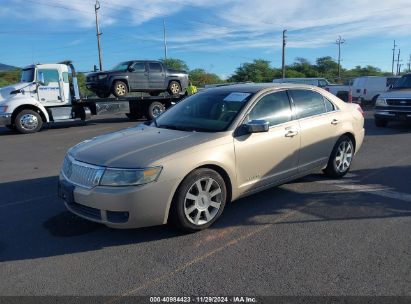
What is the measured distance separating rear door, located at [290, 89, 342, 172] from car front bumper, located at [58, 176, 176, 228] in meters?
2.29

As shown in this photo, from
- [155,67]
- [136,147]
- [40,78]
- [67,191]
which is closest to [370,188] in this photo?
[136,147]

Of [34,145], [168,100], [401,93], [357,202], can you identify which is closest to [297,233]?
[357,202]

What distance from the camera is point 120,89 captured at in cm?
1717

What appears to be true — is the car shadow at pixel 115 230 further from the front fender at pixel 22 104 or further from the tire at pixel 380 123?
the front fender at pixel 22 104

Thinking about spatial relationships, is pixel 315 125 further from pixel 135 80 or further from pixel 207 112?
pixel 135 80

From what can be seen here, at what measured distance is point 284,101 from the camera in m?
5.29

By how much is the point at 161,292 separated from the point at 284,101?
124 inches

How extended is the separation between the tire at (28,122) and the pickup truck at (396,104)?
38.6ft

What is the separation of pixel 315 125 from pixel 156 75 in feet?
44.8

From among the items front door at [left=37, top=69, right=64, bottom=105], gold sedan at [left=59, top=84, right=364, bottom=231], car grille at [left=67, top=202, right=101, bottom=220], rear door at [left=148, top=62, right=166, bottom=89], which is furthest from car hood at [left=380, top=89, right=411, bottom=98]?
front door at [left=37, top=69, right=64, bottom=105]

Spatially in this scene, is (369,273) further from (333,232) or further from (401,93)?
(401,93)

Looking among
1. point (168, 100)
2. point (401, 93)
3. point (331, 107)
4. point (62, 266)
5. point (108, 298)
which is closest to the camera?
point (108, 298)

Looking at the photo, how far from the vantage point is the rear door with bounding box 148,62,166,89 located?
59.3 feet

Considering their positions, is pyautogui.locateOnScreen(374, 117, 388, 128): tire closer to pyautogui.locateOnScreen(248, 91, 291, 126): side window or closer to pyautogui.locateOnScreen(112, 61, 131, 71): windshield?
pyautogui.locateOnScreen(248, 91, 291, 126): side window
